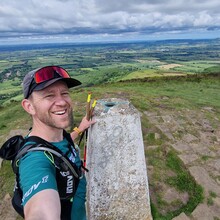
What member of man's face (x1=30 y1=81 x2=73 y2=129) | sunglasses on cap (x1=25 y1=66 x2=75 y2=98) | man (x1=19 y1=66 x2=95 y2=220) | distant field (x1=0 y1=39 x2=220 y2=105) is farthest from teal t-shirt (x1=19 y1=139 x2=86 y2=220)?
distant field (x1=0 y1=39 x2=220 y2=105)

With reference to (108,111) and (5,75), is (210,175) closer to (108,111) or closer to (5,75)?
(108,111)

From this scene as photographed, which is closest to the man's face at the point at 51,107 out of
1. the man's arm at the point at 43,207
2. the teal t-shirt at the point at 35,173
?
the teal t-shirt at the point at 35,173

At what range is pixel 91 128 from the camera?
13.1ft

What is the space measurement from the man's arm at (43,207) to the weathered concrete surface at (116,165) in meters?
1.93

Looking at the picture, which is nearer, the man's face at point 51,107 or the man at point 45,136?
the man at point 45,136

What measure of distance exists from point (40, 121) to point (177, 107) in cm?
878

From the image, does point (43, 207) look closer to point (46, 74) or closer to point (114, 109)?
point (46, 74)

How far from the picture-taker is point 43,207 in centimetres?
190

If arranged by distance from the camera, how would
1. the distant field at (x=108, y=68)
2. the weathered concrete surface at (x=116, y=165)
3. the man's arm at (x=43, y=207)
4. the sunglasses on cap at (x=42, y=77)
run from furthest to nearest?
the distant field at (x=108, y=68), the weathered concrete surface at (x=116, y=165), the sunglasses on cap at (x=42, y=77), the man's arm at (x=43, y=207)

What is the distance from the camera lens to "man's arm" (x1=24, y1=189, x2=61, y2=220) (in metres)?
1.86

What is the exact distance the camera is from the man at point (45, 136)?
1.96 meters

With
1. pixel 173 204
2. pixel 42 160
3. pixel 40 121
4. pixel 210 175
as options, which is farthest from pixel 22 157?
pixel 210 175

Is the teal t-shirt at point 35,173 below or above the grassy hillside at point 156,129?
above

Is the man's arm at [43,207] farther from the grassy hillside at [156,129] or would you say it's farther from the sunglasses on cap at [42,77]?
the grassy hillside at [156,129]
